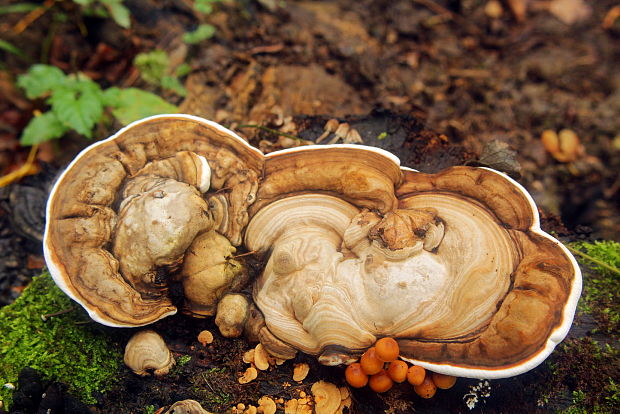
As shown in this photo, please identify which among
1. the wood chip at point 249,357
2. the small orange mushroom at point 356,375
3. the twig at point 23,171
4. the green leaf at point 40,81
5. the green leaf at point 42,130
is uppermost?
the green leaf at point 40,81

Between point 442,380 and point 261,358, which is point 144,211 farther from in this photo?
point 442,380

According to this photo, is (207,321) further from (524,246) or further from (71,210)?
(524,246)

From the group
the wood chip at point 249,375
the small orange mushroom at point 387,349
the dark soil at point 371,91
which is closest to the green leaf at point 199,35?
the dark soil at point 371,91

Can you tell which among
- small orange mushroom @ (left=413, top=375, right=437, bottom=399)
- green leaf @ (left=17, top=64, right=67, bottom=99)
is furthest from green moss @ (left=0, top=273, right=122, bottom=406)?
green leaf @ (left=17, top=64, right=67, bottom=99)

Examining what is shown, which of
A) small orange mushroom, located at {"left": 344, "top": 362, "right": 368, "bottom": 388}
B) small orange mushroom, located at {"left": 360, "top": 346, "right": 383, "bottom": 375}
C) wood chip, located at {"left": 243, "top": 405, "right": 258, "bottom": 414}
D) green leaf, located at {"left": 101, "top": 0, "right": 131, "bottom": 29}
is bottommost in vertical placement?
wood chip, located at {"left": 243, "top": 405, "right": 258, "bottom": 414}

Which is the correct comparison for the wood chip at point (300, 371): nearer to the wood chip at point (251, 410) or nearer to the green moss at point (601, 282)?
the wood chip at point (251, 410)

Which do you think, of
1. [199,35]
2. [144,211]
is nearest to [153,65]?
[199,35]

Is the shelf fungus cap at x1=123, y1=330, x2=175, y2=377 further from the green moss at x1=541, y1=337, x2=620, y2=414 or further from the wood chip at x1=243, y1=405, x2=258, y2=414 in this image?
the green moss at x1=541, y1=337, x2=620, y2=414
